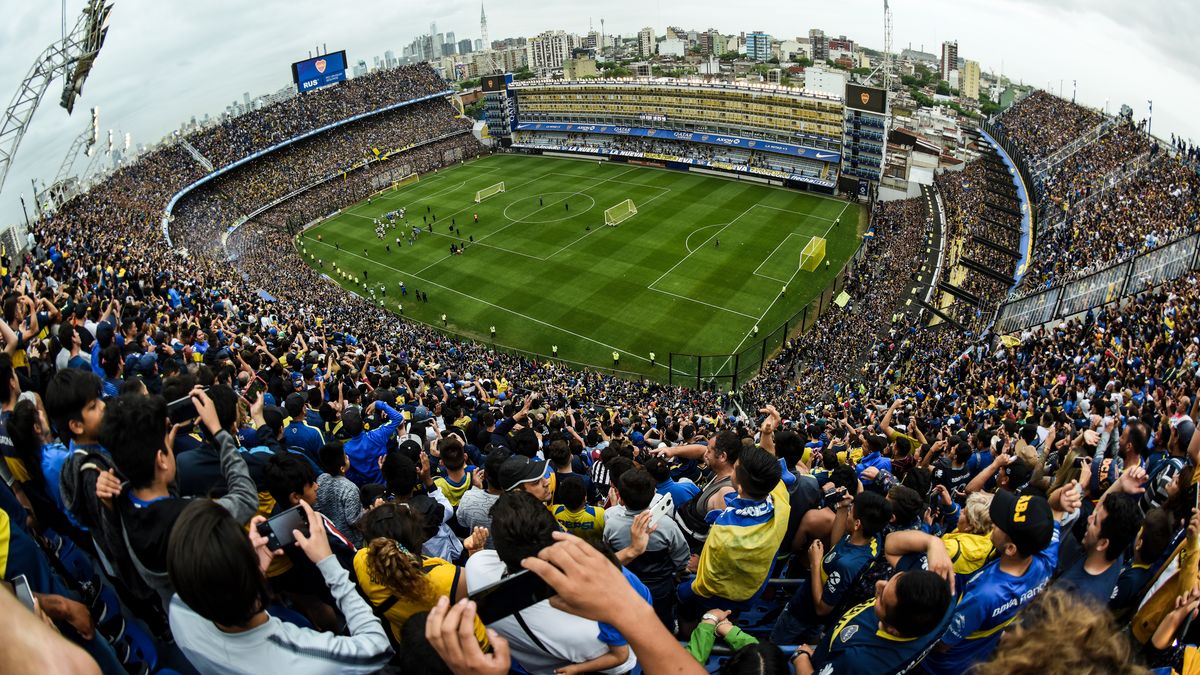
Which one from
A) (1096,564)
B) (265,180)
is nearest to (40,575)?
(1096,564)

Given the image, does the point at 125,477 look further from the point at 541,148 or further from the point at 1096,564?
the point at 541,148

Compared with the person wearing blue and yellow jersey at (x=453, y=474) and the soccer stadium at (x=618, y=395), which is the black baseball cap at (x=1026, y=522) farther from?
the person wearing blue and yellow jersey at (x=453, y=474)

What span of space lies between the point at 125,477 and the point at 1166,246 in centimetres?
3093

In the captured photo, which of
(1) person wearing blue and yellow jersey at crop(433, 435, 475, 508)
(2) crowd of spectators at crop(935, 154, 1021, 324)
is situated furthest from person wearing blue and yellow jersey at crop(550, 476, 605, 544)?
(2) crowd of spectators at crop(935, 154, 1021, 324)

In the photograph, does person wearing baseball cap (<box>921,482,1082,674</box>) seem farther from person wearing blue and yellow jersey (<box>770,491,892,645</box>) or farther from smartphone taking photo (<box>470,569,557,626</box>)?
smartphone taking photo (<box>470,569,557,626</box>)

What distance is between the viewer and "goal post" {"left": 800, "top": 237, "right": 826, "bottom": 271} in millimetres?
43531

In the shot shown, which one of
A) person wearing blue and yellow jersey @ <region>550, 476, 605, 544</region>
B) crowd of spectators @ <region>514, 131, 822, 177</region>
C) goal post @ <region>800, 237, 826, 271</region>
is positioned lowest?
goal post @ <region>800, 237, 826, 271</region>

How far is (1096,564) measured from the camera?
5043 millimetres

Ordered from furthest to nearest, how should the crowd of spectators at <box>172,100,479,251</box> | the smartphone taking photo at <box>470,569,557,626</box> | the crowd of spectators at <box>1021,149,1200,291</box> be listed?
1. the crowd of spectators at <box>172,100,479,251</box>
2. the crowd of spectators at <box>1021,149,1200,291</box>
3. the smartphone taking photo at <box>470,569,557,626</box>

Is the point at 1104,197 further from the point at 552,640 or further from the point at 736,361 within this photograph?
the point at 552,640

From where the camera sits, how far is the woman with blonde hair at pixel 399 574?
13.3 ft

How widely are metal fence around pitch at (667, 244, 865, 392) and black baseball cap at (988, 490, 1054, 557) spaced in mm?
26369

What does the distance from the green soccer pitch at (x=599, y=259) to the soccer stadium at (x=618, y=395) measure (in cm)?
34

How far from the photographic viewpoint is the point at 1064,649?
2.54m
